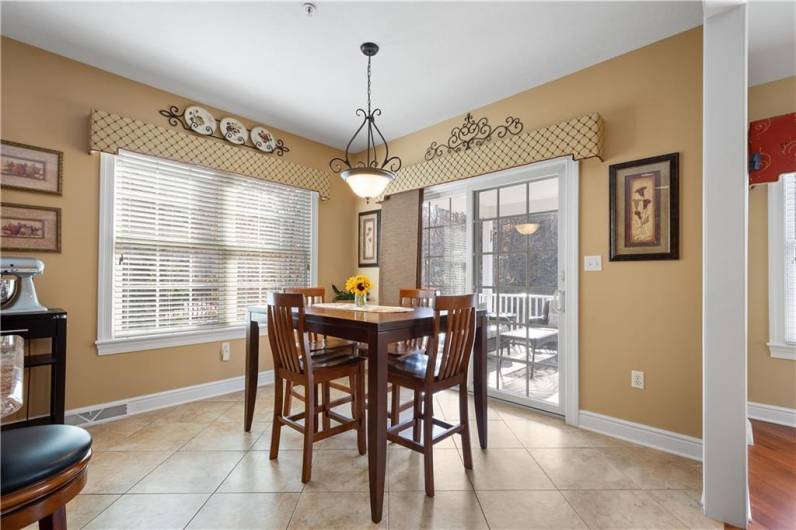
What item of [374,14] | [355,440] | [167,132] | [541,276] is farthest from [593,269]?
[167,132]

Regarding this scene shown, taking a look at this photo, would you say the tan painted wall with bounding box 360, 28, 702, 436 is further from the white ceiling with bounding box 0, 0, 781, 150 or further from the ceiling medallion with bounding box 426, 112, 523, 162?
the ceiling medallion with bounding box 426, 112, 523, 162

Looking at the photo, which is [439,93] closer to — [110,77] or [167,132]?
[167,132]

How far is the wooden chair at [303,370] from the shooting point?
195 centimetres

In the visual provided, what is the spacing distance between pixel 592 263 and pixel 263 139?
10.6ft

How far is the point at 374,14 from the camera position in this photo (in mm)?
2213

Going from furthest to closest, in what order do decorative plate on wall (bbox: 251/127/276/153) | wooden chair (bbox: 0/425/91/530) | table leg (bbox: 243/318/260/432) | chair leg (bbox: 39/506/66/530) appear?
decorative plate on wall (bbox: 251/127/276/153)
table leg (bbox: 243/318/260/432)
chair leg (bbox: 39/506/66/530)
wooden chair (bbox: 0/425/91/530)

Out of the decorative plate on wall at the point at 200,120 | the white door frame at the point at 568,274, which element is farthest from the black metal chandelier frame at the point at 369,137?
the white door frame at the point at 568,274

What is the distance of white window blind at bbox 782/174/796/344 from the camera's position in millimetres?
2770

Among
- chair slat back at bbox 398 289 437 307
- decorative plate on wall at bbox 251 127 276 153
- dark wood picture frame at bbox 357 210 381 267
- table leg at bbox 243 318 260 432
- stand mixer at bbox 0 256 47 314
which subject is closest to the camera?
stand mixer at bbox 0 256 47 314

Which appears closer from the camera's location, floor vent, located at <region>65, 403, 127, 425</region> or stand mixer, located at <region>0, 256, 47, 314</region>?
stand mixer, located at <region>0, 256, 47, 314</region>

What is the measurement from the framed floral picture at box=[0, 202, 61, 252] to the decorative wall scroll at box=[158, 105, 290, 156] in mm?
1165

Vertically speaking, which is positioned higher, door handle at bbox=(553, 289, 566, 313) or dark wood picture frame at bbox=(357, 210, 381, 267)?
dark wood picture frame at bbox=(357, 210, 381, 267)

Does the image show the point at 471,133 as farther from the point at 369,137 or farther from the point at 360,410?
the point at 360,410

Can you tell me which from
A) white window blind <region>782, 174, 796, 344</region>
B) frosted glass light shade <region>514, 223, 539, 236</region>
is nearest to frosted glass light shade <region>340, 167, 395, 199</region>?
frosted glass light shade <region>514, 223, 539, 236</region>
